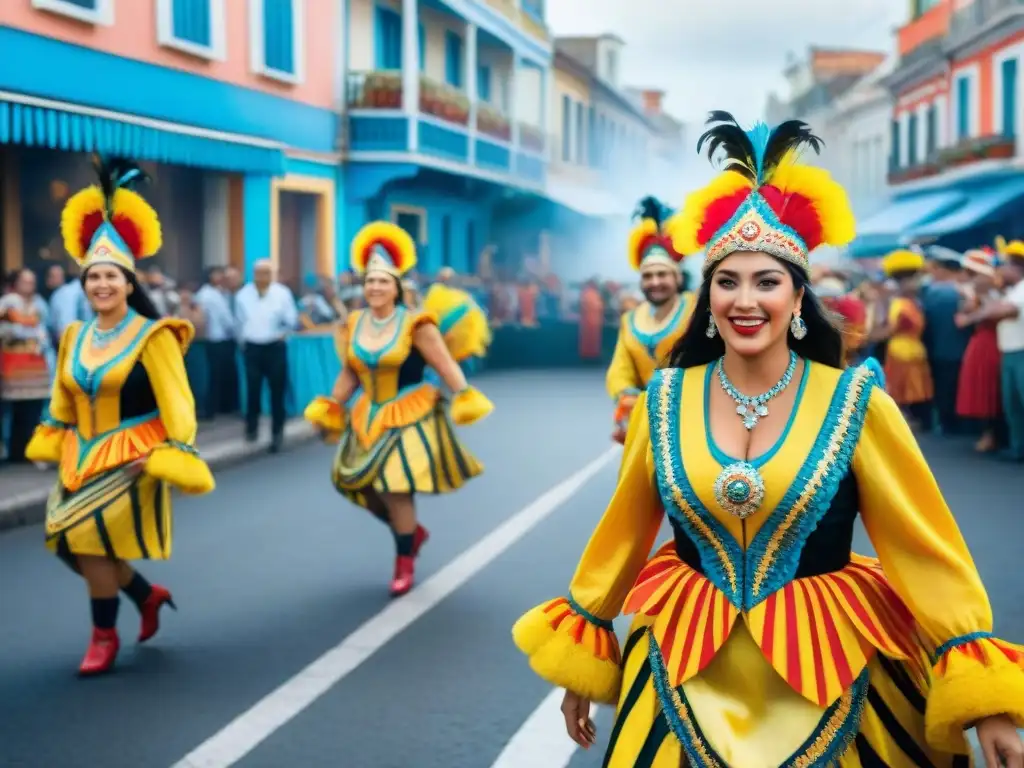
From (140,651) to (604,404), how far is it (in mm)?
13256

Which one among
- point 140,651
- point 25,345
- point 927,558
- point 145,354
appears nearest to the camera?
point 927,558

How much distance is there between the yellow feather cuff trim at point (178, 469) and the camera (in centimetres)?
603

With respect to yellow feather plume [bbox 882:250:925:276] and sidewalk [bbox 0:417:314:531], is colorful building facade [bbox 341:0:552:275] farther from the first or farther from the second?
yellow feather plume [bbox 882:250:925:276]

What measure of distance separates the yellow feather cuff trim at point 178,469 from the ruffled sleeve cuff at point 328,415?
6.13ft

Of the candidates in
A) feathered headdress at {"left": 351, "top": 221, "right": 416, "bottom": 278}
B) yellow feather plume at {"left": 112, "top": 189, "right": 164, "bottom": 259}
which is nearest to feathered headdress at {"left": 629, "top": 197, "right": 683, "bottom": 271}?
feathered headdress at {"left": 351, "top": 221, "right": 416, "bottom": 278}

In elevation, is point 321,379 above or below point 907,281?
below

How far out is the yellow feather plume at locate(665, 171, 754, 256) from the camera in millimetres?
3244

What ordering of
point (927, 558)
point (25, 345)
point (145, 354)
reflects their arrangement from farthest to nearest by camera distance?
point (25, 345), point (145, 354), point (927, 558)

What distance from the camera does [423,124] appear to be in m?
24.3

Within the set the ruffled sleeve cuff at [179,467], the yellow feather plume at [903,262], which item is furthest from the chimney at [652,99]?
the ruffled sleeve cuff at [179,467]

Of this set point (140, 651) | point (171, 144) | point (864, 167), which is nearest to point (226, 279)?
point (171, 144)

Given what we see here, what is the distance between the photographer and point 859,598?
3.04 m

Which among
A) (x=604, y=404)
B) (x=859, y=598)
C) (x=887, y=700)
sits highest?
(x=859, y=598)

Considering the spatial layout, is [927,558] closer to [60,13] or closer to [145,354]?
[145,354]
